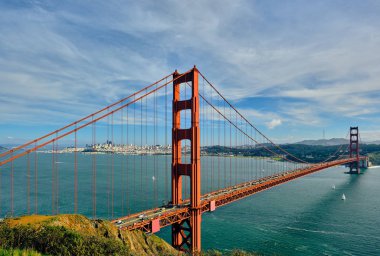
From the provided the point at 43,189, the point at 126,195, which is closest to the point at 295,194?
the point at 126,195

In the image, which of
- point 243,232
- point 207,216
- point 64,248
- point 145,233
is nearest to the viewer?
point 64,248

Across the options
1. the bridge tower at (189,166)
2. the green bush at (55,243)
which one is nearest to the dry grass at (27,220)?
the green bush at (55,243)

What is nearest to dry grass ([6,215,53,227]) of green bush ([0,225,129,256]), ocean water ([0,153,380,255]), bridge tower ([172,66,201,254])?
green bush ([0,225,129,256])

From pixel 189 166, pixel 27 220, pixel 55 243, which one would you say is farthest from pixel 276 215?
pixel 55 243

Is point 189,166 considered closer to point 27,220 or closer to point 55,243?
point 27,220

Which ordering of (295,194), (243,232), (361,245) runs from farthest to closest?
(295,194), (243,232), (361,245)

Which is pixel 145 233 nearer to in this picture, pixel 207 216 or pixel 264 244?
pixel 264 244

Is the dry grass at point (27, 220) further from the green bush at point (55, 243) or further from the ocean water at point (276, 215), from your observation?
the ocean water at point (276, 215)

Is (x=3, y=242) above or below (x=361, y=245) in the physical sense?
above
